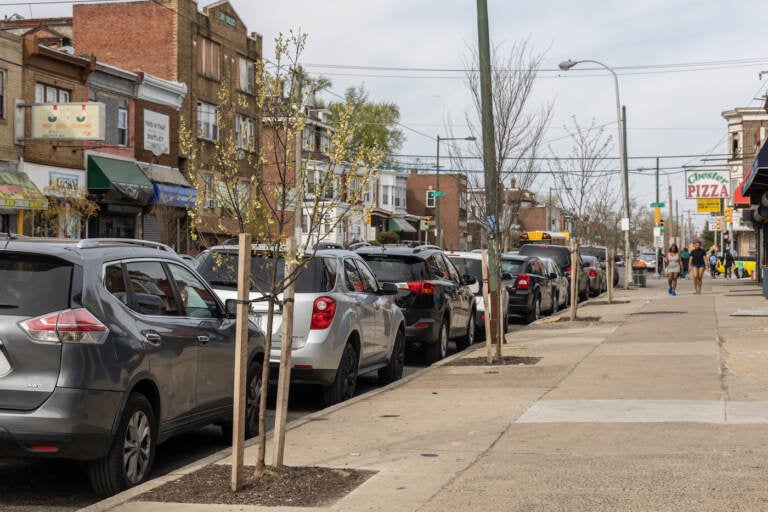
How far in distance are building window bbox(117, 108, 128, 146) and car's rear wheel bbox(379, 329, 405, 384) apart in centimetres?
2645

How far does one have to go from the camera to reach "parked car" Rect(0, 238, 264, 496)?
20.9 ft

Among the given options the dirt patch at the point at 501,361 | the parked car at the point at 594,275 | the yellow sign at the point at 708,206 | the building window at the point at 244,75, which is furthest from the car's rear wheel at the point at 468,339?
the yellow sign at the point at 708,206

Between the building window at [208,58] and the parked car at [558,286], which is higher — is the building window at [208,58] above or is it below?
above

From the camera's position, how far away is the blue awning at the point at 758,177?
73.8 ft

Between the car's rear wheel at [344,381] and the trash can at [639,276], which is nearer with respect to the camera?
the car's rear wheel at [344,381]

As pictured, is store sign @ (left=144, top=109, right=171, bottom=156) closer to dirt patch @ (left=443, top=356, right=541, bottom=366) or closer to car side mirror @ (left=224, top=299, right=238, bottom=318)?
dirt patch @ (left=443, top=356, right=541, bottom=366)

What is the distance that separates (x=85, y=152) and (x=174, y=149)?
7.34 meters

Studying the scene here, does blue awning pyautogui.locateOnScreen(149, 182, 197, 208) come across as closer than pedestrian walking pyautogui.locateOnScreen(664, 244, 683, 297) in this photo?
No

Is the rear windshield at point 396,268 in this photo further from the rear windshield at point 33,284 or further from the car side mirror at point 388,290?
the rear windshield at point 33,284

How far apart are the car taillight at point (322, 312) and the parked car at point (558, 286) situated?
1717 centimetres

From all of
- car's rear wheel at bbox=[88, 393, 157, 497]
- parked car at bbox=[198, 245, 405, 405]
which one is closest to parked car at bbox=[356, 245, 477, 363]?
parked car at bbox=[198, 245, 405, 405]

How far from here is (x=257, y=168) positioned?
279 inches

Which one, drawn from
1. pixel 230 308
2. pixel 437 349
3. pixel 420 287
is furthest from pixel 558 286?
pixel 230 308

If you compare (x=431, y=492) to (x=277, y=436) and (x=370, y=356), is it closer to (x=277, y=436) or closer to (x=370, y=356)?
(x=277, y=436)
